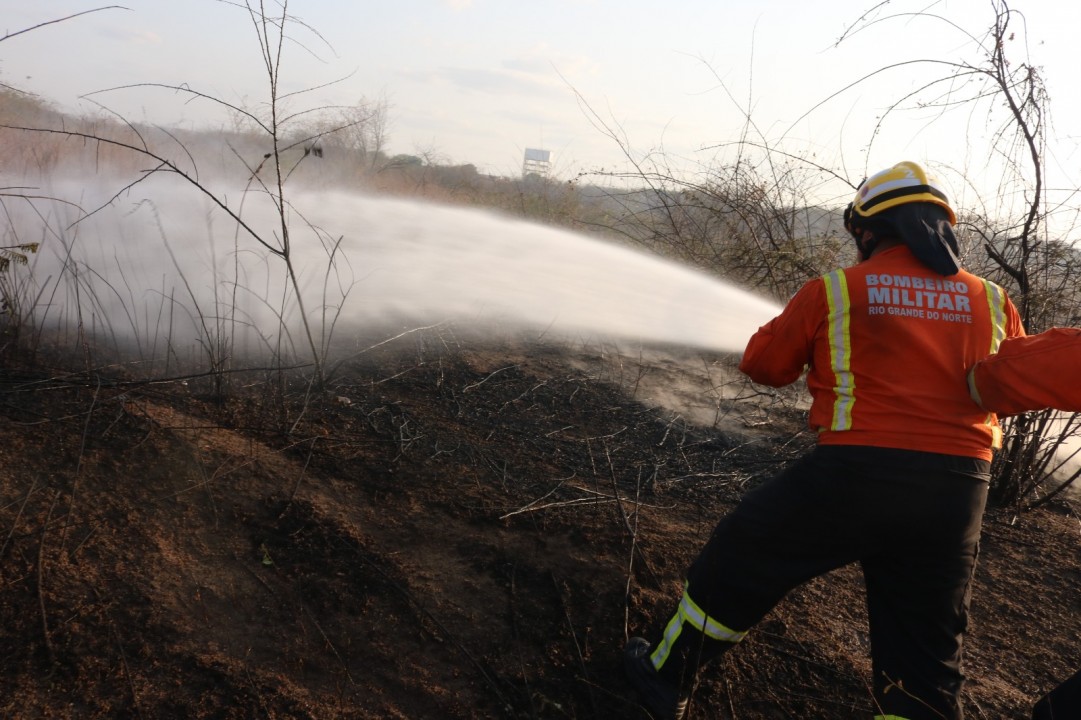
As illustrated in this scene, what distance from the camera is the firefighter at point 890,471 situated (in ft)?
7.58

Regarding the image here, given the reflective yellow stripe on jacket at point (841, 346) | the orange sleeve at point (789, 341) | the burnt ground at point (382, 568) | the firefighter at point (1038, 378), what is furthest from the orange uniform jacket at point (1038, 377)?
the burnt ground at point (382, 568)

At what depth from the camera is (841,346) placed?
2.46 metres

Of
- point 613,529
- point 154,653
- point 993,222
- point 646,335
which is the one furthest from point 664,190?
point 154,653

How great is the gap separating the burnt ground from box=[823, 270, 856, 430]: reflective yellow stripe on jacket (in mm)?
1239

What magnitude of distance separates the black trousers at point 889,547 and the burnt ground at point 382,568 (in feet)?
2.08

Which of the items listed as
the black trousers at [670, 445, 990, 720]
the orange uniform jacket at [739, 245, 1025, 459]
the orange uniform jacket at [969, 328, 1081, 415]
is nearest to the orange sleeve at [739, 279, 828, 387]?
the orange uniform jacket at [739, 245, 1025, 459]

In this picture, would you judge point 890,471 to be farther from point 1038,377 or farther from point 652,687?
point 652,687

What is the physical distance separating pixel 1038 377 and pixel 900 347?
399mm

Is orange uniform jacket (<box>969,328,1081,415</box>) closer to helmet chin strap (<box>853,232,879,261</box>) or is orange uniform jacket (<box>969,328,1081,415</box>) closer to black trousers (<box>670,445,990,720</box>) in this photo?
black trousers (<box>670,445,990,720</box>)

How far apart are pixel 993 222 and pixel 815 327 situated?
3210 millimetres

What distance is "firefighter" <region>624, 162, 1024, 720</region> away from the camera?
7.58 feet

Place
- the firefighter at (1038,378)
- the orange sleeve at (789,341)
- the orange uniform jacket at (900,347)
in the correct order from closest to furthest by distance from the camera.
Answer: the firefighter at (1038,378), the orange uniform jacket at (900,347), the orange sleeve at (789,341)

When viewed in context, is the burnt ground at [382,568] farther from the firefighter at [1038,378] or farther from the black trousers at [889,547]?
the firefighter at [1038,378]

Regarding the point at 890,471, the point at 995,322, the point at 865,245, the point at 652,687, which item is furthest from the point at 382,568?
the point at 995,322
